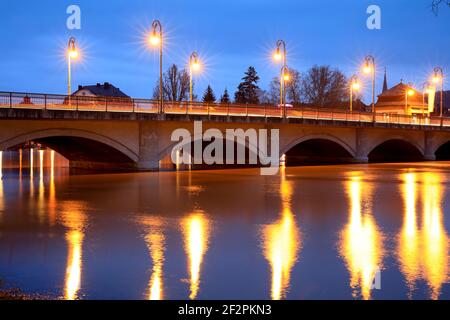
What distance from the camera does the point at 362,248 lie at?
43.0ft

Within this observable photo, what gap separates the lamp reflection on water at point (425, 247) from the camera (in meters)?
10.4

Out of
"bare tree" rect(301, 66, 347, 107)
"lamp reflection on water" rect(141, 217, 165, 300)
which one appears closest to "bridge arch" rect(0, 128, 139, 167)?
"lamp reflection on water" rect(141, 217, 165, 300)

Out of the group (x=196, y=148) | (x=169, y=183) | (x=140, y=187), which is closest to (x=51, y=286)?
(x=140, y=187)

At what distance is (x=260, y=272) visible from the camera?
424 inches

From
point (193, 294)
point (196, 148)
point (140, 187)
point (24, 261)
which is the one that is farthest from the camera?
point (196, 148)

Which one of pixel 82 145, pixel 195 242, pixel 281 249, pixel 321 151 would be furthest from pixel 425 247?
pixel 321 151

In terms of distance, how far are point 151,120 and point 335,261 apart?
88.8 ft

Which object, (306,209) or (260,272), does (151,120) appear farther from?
(260,272)

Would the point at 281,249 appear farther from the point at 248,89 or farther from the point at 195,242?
the point at 248,89

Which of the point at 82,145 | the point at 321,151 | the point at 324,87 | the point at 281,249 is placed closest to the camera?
the point at 281,249

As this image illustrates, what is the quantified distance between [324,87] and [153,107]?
67.2m

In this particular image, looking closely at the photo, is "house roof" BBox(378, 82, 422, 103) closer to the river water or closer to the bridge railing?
the bridge railing

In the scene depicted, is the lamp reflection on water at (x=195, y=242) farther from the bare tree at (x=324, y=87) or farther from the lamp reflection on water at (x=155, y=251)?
the bare tree at (x=324, y=87)

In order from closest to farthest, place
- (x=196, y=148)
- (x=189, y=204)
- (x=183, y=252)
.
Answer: (x=183, y=252), (x=189, y=204), (x=196, y=148)
